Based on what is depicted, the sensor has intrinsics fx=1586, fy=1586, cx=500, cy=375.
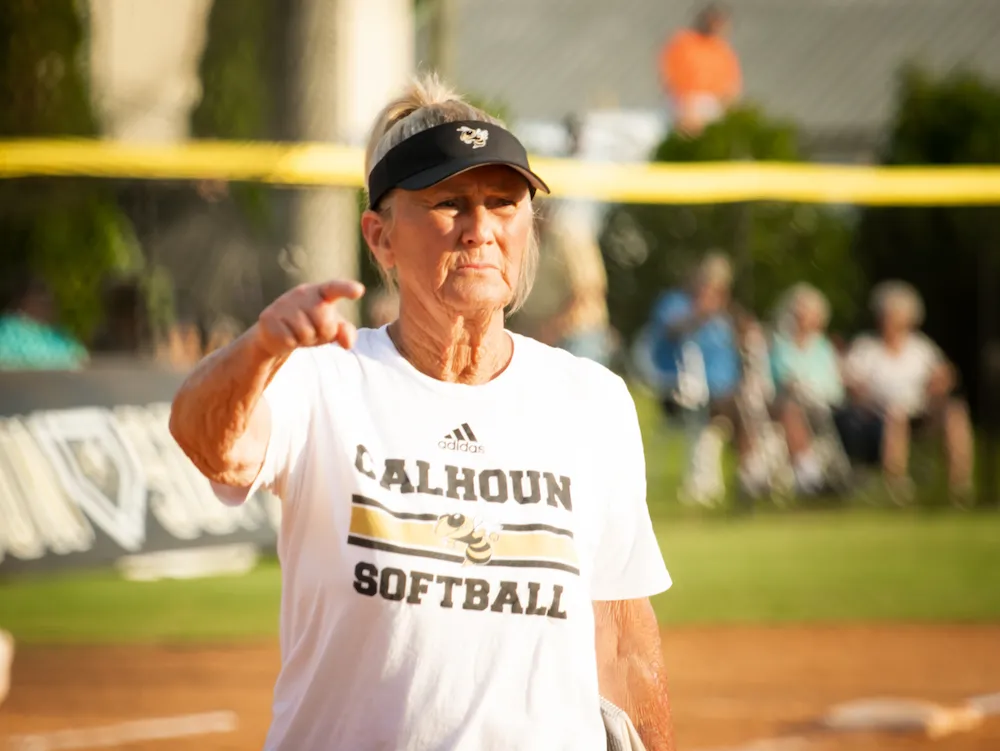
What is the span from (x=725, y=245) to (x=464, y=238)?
12639 mm

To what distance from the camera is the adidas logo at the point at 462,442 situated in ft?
10.7

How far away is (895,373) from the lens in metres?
15.2

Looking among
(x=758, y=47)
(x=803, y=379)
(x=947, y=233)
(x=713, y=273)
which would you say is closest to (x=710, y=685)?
(x=713, y=273)

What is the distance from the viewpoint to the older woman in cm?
312

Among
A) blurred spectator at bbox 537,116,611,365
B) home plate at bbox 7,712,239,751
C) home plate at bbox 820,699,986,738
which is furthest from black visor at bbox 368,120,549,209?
blurred spectator at bbox 537,116,611,365

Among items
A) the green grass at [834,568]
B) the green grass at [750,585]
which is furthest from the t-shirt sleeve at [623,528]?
the green grass at [834,568]

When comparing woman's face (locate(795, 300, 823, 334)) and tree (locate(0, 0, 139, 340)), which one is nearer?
tree (locate(0, 0, 139, 340))

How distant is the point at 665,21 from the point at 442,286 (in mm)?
33310

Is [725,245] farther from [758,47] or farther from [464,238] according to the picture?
[758,47]

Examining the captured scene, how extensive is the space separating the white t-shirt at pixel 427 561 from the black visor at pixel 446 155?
0.40 m

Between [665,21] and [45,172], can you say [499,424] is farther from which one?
[665,21]

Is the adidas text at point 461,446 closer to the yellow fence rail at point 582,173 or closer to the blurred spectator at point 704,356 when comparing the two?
the yellow fence rail at point 582,173

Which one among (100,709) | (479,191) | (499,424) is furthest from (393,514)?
(100,709)

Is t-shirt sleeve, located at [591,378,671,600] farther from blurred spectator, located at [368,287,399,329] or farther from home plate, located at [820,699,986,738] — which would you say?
blurred spectator, located at [368,287,399,329]
